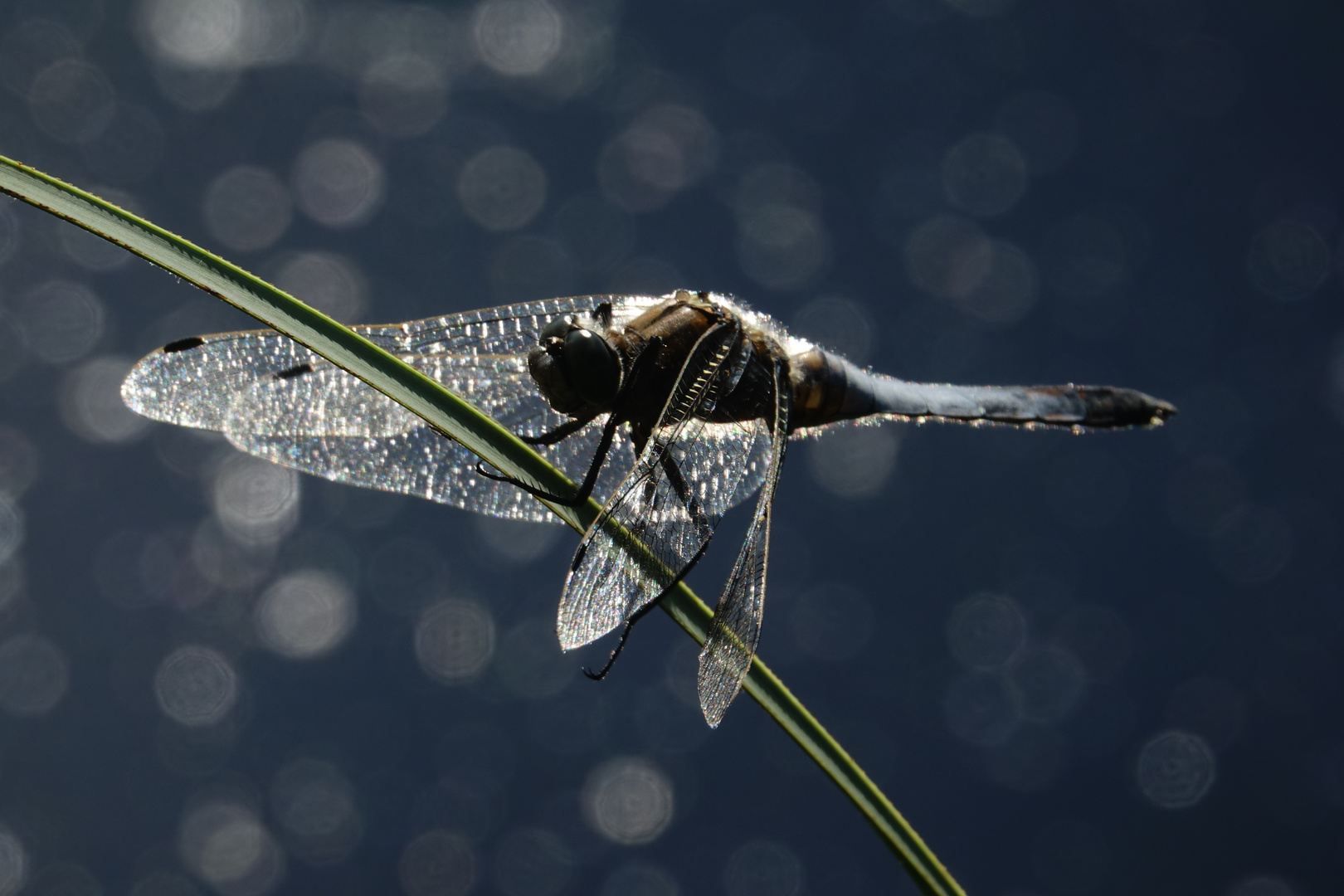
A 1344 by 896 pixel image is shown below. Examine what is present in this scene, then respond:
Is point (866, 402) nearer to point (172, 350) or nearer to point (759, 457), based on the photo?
point (759, 457)

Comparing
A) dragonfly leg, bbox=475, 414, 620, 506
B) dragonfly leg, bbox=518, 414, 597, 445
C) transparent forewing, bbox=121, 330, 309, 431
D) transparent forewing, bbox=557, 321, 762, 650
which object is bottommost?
A: transparent forewing, bbox=557, 321, 762, 650

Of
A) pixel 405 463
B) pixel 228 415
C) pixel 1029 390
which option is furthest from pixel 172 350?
pixel 1029 390

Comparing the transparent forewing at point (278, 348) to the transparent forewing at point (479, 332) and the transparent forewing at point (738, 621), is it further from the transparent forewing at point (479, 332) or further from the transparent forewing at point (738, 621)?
the transparent forewing at point (738, 621)

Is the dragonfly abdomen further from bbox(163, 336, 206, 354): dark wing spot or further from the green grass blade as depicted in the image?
bbox(163, 336, 206, 354): dark wing spot

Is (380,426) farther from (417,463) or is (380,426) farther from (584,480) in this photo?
(584,480)

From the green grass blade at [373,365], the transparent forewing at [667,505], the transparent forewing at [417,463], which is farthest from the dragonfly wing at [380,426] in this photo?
the green grass blade at [373,365]

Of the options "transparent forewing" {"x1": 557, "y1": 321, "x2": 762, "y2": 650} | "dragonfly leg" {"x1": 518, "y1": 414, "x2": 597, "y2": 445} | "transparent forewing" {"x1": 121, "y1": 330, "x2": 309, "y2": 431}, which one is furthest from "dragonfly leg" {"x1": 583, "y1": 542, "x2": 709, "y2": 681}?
"transparent forewing" {"x1": 121, "y1": 330, "x2": 309, "y2": 431}
